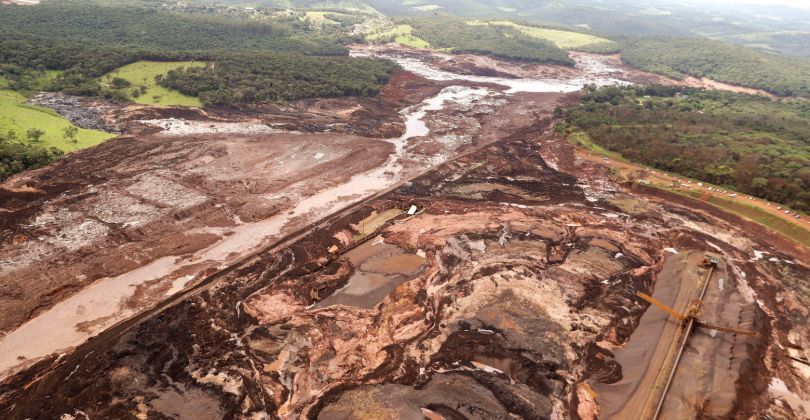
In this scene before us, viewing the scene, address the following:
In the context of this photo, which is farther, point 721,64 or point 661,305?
point 721,64

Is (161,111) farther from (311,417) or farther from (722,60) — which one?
(722,60)

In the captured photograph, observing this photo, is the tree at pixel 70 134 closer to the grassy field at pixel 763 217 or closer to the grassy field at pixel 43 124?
the grassy field at pixel 43 124

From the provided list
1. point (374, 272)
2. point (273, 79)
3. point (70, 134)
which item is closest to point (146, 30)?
point (273, 79)

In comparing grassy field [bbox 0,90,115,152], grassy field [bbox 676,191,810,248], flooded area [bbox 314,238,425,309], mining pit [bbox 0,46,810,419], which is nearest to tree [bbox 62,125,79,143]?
grassy field [bbox 0,90,115,152]

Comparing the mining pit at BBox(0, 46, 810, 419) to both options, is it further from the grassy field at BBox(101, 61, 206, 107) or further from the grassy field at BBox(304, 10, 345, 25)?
the grassy field at BBox(304, 10, 345, 25)

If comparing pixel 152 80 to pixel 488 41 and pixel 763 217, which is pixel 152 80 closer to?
pixel 763 217

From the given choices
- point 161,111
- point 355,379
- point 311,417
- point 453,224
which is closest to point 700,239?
point 453,224

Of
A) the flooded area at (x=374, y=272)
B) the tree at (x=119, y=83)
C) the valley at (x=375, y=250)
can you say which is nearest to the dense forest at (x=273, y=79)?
the valley at (x=375, y=250)
